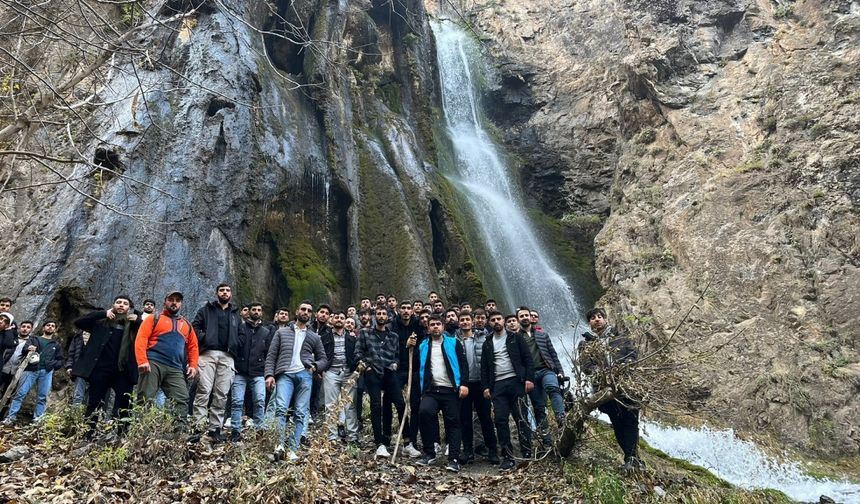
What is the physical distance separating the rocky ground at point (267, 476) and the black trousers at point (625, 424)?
289 millimetres

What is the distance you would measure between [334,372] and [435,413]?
6.05ft

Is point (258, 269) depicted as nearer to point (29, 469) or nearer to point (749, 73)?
point (29, 469)

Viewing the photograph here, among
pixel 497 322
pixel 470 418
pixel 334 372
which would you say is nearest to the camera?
pixel 470 418

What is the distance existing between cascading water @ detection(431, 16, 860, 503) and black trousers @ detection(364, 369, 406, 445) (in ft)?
8.34

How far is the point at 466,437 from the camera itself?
8078 millimetres

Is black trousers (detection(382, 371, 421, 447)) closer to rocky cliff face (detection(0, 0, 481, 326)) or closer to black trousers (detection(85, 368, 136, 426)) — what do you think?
black trousers (detection(85, 368, 136, 426))

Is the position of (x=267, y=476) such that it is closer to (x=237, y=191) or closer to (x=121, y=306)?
(x=121, y=306)

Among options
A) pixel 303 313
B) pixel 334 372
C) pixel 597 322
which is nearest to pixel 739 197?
pixel 597 322

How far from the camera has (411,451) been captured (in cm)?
801

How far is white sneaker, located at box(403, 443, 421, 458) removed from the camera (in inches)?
312

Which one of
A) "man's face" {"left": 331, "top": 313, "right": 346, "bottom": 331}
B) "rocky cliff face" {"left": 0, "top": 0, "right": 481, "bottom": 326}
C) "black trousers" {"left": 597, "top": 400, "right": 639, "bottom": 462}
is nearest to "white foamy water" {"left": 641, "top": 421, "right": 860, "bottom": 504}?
"black trousers" {"left": 597, "top": 400, "right": 639, "bottom": 462}

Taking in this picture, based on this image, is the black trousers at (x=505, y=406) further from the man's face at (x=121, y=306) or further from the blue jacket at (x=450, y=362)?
the man's face at (x=121, y=306)

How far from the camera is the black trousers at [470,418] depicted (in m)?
7.93

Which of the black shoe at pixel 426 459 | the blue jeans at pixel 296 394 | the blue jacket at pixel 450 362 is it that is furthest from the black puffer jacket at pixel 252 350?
the black shoe at pixel 426 459
